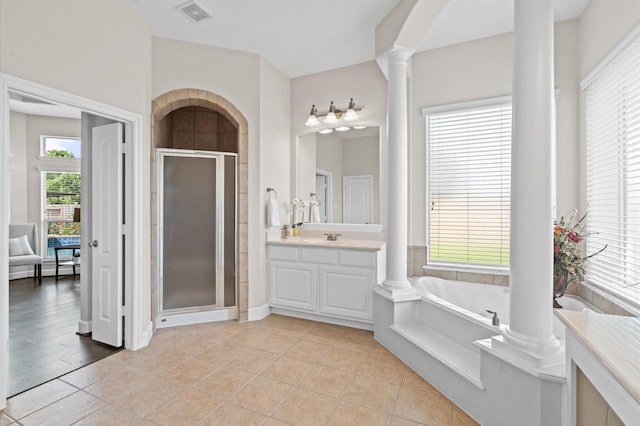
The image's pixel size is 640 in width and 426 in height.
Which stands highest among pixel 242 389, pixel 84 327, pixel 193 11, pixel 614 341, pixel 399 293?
pixel 193 11

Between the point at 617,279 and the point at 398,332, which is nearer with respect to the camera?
the point at 617,279

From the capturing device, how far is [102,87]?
2566mm

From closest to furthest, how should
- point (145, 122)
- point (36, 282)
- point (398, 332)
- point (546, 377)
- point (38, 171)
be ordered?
point (546, 377) → point (398, 332) → point (145, 122) → point (36, 282) → point (38, 171)

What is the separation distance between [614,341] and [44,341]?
4.11m

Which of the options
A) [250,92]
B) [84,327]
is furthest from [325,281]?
[84,327]

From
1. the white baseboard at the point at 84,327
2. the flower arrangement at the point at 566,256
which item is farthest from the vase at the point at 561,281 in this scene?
the white baseboard at the point at 84,327

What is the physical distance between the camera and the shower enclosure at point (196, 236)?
3465 mm

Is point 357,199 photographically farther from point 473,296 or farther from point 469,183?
point 473,296

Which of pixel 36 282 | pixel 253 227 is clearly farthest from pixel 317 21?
pixel 36 282

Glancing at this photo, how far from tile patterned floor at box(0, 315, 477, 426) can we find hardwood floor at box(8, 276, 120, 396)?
7.4 inches

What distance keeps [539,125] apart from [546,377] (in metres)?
1.25

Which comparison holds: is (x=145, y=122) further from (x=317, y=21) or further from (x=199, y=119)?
(x=317, y=21)

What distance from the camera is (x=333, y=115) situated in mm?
3893

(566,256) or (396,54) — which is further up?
(396,54)
